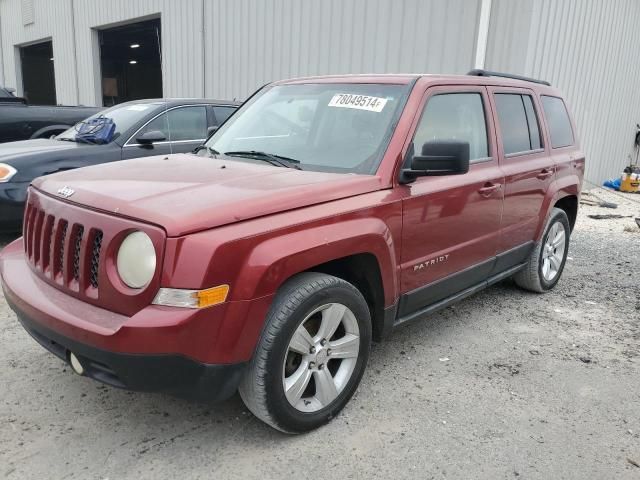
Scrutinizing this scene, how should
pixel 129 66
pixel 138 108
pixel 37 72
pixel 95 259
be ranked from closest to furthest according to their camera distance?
pixel 95 259 → pixel 138 108 → pixel 37 72 → pixel 129 66

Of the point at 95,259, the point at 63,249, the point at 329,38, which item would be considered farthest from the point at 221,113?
the point at 95,259

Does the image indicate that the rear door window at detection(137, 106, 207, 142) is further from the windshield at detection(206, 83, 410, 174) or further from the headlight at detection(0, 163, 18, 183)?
the windshield at detection(206, 83, 410, 174)

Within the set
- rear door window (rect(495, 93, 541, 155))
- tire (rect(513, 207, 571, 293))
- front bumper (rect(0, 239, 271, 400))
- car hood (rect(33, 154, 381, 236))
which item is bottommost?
tire (rect(513, 207, 571, 293))

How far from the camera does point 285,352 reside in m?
2.52

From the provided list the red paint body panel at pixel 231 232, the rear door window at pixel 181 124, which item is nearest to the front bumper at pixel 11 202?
the rear door window at pixel 181 124

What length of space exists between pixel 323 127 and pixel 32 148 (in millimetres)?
3946

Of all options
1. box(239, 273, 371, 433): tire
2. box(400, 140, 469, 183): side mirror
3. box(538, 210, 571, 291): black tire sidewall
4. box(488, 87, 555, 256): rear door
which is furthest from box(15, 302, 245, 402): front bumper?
box(538, 210, 571, 291): black tire sidewall

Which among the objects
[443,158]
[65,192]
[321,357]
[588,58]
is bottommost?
[321,357]

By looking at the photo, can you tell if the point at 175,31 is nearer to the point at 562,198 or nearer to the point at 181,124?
the point at 181,124

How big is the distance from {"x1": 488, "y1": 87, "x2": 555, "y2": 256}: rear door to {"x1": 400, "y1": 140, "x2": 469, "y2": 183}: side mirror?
3.69 ft

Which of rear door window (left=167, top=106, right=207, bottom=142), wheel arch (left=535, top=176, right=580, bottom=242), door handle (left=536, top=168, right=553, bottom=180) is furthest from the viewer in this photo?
rear door window (left=167, top=106, right=207, bottom=142)

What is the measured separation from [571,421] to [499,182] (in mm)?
1634

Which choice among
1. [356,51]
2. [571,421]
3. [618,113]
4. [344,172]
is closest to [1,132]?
[356,51]

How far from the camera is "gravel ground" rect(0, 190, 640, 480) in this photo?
2545 mm
